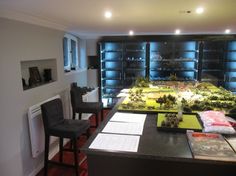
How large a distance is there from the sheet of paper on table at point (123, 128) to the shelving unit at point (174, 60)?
11.9ft

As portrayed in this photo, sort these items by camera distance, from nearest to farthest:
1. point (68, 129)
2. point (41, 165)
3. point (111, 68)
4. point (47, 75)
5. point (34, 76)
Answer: point (68, 129)
point (41, 165)
point (34, 76)
point (47, 75)
point (111, 68)

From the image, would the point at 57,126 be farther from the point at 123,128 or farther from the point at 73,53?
the point at 73,53

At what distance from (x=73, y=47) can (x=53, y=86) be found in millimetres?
2251

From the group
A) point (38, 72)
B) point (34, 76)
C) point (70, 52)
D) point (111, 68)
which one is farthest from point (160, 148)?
point (111, 68)

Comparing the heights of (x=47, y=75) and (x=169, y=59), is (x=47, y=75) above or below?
below

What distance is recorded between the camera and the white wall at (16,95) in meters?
2.28

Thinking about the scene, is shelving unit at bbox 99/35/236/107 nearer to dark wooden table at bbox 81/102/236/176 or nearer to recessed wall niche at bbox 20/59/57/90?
recessed wall niche at bbox 20/59/57/90

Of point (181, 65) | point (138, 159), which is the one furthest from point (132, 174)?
point (181, 65)

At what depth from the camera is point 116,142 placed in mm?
1635

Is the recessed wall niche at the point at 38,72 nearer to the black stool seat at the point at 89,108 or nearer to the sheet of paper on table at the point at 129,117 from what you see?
the black stool seat at the point at 89,108

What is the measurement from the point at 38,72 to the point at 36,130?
0.98m

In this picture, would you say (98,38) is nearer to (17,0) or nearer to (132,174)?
Result: (17,0)

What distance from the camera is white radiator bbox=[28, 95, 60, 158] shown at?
8.95 ft

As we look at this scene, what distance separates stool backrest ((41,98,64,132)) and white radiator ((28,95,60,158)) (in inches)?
7.1
